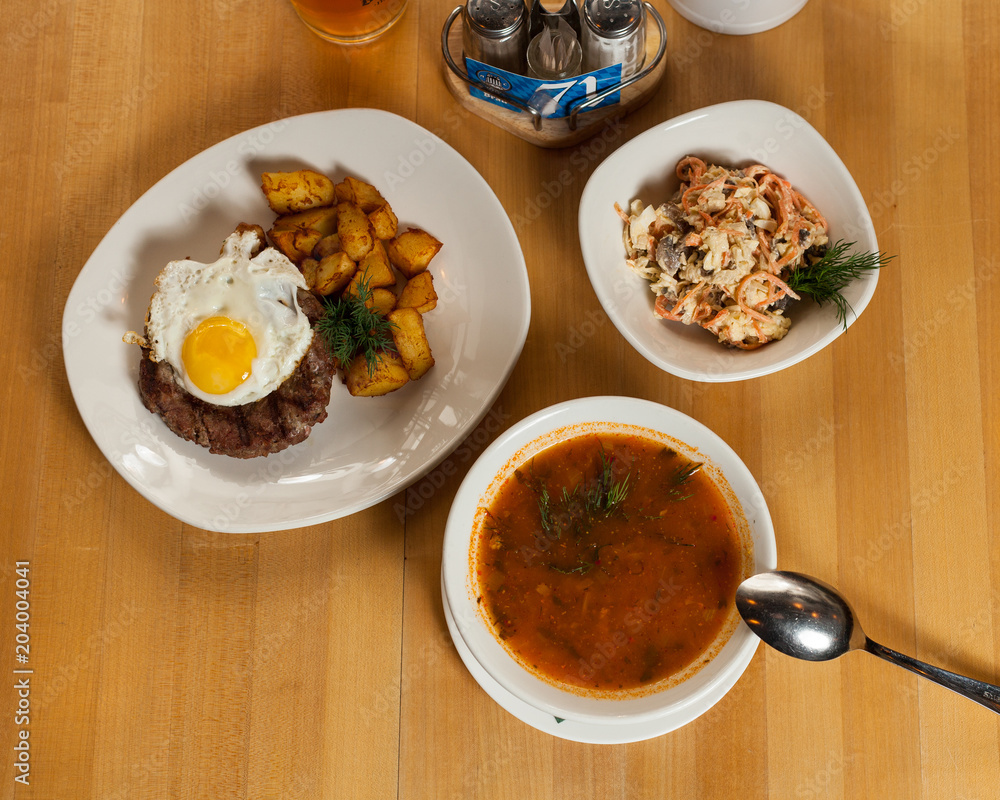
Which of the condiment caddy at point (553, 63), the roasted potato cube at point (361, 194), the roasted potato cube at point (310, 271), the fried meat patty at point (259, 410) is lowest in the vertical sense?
the fried meat patty at point (259, 410)

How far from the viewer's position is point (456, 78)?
238 centimetres

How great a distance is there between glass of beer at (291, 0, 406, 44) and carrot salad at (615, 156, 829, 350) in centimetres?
108

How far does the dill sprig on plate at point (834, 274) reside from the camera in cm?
199

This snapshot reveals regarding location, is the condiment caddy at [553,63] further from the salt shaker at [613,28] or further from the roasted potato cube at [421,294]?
the roasted potato cube at [421,294]

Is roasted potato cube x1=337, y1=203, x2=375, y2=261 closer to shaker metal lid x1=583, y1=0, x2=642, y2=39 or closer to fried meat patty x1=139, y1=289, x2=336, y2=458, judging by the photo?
fried meat patty x1=139, y1=289, x2=336, y2=458

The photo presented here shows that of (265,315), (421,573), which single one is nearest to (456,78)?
(265,315)

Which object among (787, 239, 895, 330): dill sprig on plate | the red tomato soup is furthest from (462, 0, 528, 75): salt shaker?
the red tomato soup

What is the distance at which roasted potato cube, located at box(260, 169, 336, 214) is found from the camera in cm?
224

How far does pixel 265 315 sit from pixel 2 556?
4.32 feet

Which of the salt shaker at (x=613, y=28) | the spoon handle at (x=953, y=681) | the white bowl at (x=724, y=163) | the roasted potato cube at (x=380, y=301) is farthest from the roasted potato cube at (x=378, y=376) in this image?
the spoon handle at (x=953, y=681)

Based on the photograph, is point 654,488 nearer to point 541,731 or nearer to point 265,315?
point 541,731

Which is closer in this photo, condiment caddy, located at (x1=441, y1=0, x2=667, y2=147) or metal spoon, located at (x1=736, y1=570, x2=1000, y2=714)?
metal spoon, located at (x1=736, y1=570, x2=1000, y2=714)

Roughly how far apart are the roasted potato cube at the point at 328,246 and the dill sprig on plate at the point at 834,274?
140cm

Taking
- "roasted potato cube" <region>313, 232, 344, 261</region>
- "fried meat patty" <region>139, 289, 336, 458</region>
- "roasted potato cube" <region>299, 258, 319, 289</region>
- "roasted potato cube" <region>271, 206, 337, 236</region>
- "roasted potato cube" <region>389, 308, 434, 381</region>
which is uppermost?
"roasted potato cube" <region>271, 206, 337, 236</region>
